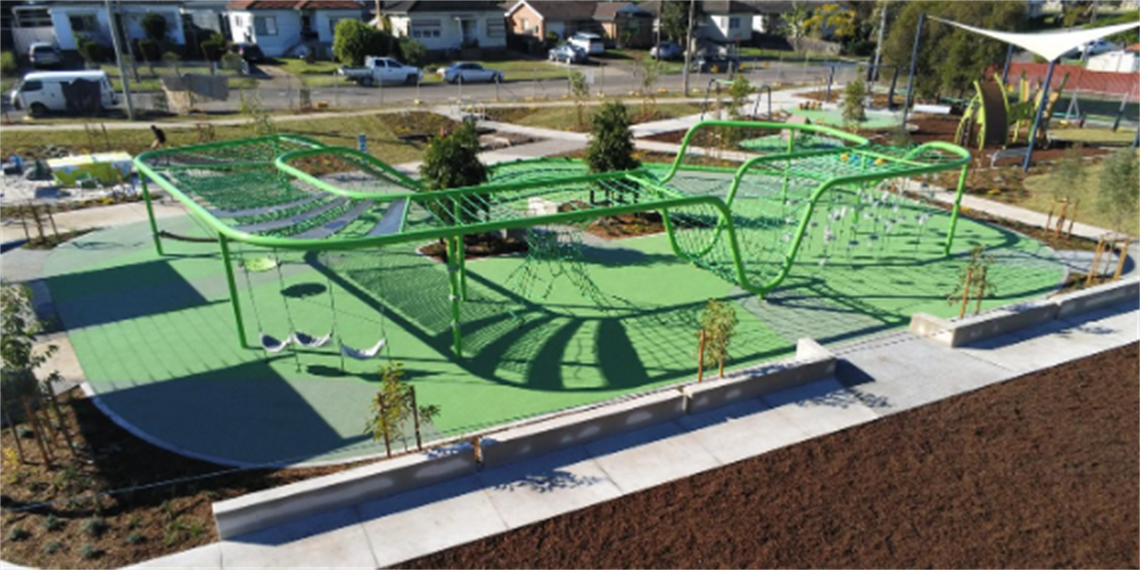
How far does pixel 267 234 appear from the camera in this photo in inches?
432

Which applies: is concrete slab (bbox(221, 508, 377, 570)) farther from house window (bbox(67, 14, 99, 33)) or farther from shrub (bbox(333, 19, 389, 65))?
house window (bbox(67, 14, 99, 33))

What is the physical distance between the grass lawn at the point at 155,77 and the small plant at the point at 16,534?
3045 centimetres

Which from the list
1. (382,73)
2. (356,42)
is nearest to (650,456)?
(382,73)

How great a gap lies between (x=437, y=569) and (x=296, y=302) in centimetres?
800

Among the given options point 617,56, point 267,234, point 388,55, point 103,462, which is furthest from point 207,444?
point 617,56

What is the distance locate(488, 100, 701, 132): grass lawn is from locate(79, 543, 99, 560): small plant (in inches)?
999

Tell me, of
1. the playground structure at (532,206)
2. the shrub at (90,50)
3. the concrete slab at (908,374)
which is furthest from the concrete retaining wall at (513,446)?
the shrub at (90,50)

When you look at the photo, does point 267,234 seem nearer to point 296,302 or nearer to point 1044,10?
point 296,302

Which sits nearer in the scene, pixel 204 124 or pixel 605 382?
pixel 605 382

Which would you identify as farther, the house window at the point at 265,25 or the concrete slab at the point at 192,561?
the house window at the point at 265,25

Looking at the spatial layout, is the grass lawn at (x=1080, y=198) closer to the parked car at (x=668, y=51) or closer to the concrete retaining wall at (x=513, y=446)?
the concrete retaining wall at (x=513, y=446)

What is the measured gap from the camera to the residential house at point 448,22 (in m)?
51.7

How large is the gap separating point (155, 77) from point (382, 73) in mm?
11935

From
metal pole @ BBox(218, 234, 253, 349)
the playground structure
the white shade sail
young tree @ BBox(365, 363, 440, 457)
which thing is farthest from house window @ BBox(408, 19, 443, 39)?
young tree @ BBox(365, 363, 440, 457)
